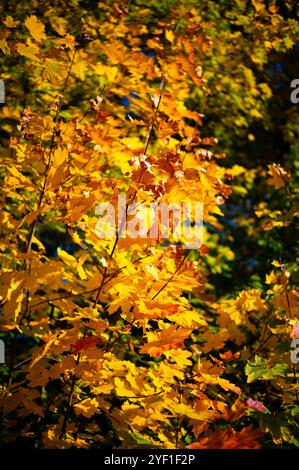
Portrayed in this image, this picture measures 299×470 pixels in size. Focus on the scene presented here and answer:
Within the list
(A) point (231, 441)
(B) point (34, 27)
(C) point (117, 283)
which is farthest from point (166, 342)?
(B) point (34, 27)

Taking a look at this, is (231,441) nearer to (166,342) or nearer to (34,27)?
(166,342)

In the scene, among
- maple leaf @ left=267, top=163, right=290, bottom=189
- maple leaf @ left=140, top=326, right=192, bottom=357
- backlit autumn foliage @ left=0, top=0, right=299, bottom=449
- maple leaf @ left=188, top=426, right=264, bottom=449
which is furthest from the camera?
maple leaf @ left=267, top=163, right=290, bottom=189

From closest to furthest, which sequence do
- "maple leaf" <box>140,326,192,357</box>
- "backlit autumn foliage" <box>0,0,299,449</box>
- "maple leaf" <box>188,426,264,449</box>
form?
"maple leaf" <box>188,426,264,449</box>
"maple leaf" <box>140,326,192,357</box>
"backlit autumn foliage" <box>0,0,299,449</box>

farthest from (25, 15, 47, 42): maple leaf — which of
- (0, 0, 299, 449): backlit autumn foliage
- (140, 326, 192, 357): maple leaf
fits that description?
(140, 326, 192, 357): maple leaf

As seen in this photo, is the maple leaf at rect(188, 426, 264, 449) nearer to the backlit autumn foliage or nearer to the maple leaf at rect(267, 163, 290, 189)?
the backlit autumn foliage

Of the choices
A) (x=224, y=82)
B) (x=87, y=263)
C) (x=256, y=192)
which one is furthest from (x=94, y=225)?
(x=256, y=192)

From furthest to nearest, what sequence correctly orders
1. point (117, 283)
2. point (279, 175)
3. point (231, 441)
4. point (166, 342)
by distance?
point (279, 175)
point (117, 283)
point (166, 342)
point (231, 441)

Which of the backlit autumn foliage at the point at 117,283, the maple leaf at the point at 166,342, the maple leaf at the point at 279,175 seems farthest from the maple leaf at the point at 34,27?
the maple leaf at the point at 279,175

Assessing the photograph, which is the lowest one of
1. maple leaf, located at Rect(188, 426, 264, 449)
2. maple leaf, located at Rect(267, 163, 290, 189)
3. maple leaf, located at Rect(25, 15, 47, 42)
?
maple leaf, located at Rect(188, 426, 264, 449)

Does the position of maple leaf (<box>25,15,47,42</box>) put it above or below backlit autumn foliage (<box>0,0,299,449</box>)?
above

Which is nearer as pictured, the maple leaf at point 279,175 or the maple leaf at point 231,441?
the maple leaf at point 231,441

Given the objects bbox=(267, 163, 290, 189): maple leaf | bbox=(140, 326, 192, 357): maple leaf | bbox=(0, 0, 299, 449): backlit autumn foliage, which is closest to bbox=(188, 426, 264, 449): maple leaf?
bbox=(0, 0, 299, 449): backlit autumn foliage

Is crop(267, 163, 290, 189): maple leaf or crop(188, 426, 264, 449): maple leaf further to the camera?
crop(267, 163, 290, 189): maple leaf

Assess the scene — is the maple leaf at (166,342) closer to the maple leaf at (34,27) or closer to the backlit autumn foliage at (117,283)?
the backlit autumn foliage at (117,283)
